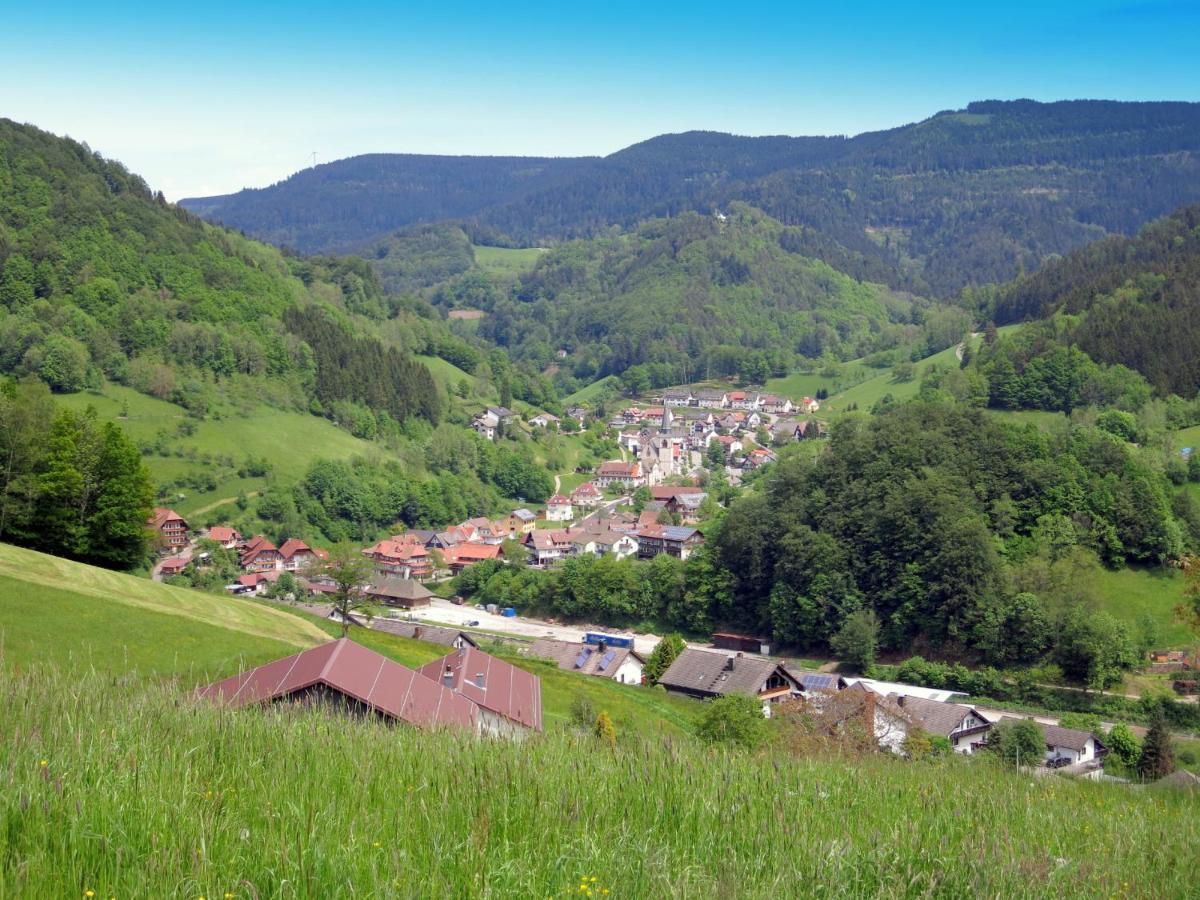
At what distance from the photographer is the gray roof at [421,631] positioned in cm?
4262

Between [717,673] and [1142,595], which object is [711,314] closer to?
[1142,595]

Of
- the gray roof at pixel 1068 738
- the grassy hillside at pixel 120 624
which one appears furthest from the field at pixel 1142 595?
the grassy hillside at pixel 120 624

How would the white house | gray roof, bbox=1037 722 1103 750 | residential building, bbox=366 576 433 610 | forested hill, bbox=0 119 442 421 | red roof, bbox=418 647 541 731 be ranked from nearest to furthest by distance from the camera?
red roof, bbox=418 647 541 731 < gray roof, bbox=1037 722 1103 750 < residential building, bbox=366 576 433 610 < forested hill, bbox=0 119 442 421 < the white house

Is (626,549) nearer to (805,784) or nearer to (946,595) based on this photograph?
(946,595)

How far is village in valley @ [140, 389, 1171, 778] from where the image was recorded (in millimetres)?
13078

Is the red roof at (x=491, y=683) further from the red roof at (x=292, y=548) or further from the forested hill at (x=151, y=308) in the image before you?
the forested hill at (x=151, y=308)

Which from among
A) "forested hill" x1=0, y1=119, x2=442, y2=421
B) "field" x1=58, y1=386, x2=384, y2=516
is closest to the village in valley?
"field" x1=58, y1=386, x2=384, y2=516

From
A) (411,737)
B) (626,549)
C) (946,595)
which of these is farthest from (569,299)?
(411,737)

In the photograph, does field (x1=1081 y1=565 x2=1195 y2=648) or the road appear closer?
field (x1=1081 y1=565 x2=1195 y2=648)

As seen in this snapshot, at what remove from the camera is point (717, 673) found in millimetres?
37000

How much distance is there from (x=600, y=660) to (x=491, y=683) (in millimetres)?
22094

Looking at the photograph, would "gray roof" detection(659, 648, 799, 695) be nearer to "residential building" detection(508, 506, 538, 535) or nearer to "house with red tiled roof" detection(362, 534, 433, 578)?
"house with red tiled roof" detection(362, 534, 433, 578)

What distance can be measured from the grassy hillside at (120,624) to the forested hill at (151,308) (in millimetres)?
48719

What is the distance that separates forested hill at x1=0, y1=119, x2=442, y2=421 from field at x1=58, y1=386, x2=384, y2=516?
1.91m
